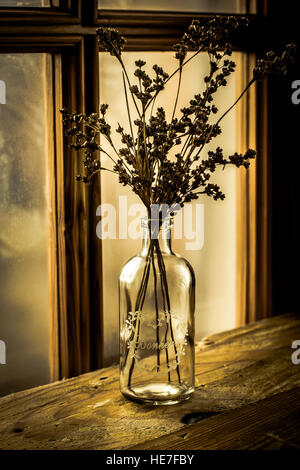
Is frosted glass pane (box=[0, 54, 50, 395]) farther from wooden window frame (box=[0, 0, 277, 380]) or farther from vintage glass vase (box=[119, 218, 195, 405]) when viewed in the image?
vintage glass vase (box=[119, 218, 195, 405])

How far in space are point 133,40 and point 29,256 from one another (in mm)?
674

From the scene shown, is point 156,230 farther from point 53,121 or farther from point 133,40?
point 133,40

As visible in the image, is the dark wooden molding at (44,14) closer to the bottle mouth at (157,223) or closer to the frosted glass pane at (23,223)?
the frosted glass pane at (23,223)

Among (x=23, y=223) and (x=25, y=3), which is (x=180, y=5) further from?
(x=23, y=223)

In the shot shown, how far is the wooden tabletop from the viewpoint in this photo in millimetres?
1094

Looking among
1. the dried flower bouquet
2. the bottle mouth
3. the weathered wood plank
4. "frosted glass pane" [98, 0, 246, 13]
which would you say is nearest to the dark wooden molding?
"frosted glass pane" [98, 0, 246, 13]

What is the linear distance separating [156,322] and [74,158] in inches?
20.2

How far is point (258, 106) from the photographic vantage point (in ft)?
5.98

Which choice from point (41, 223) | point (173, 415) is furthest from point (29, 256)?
point (173, 415)

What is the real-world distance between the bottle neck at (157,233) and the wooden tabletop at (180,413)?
1.21ft

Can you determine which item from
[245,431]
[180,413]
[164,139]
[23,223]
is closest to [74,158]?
[23,223]

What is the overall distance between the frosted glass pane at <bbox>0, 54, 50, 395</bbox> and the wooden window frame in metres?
0.03

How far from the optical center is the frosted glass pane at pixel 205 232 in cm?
159

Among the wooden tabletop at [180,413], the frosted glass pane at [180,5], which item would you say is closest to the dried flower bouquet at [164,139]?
the wooden tabletop at [180,413]
